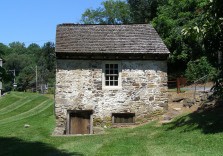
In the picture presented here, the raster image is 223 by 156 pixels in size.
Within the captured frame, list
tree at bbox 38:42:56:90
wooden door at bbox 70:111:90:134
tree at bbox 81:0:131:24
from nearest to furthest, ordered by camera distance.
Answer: wooden door at bbox 70:111:90:134 → tree at bbox 81:0:131:24 → tree at bbox 38:42:56:90

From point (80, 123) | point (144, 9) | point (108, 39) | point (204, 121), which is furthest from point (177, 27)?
point (204, 121)

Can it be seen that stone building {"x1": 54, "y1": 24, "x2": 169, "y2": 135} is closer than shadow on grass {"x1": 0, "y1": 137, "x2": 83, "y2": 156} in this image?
No

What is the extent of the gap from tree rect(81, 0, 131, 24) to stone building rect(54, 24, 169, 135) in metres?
37.2

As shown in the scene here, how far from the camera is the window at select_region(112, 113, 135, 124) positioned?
22.3 metres

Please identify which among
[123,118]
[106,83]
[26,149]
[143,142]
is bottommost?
[26,149]

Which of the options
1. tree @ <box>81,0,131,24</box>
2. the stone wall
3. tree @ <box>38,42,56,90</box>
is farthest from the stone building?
tree @ <box>38,42,56,90</box>

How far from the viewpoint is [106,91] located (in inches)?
873

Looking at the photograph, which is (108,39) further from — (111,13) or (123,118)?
(111,13)

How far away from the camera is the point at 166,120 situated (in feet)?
68.9

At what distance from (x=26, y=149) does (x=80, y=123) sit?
320 inches

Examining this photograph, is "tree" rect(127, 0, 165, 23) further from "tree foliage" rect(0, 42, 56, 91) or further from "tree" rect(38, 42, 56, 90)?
"tree" rect(38, 42, 56, 90)

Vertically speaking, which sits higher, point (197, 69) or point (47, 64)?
point (47, 64)

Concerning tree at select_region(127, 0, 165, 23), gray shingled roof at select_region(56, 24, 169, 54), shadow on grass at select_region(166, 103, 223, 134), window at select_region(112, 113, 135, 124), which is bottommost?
window at select_region(112, 113, 135, 124)

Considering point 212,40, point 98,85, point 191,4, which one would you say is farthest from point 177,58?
point 212,40
